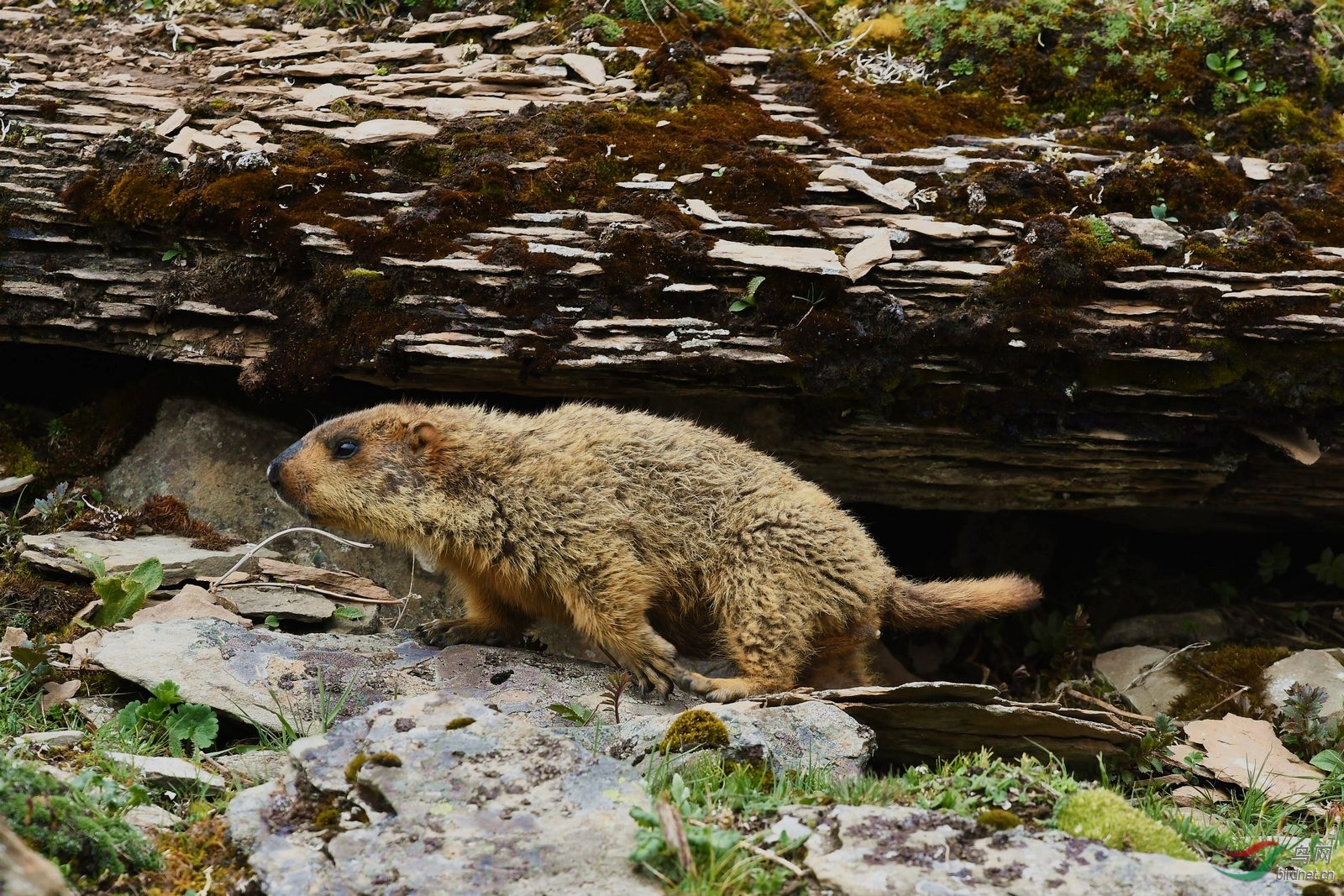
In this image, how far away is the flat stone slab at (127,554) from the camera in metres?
7.37

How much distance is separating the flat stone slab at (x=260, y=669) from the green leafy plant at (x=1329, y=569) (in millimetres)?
7353

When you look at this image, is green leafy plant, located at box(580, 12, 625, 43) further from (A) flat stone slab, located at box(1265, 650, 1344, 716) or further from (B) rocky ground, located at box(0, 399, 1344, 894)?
(A) flat stone slab, located at box(1265, 650, 1344, 716)

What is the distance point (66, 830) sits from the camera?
158 inches

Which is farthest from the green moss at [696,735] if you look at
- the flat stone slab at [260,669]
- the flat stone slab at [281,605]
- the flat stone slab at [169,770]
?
the flat stone slab at [281,605]

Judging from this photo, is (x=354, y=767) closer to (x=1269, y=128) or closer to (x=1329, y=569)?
(x=1269, y=128)

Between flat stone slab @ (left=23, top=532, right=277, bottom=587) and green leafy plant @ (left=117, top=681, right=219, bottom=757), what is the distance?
1752 mm

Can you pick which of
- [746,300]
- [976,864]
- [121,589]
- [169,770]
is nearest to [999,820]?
[976,864]

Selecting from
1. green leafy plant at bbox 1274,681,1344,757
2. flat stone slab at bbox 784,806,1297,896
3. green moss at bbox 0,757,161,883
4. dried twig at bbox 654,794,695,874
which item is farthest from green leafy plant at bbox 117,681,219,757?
green leafy plant at bbox 1274,681,1344,757

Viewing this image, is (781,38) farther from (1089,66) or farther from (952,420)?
(952,420)

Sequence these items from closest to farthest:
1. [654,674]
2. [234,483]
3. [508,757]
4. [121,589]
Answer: [508,757], [654,674], [121,589], [234,483]

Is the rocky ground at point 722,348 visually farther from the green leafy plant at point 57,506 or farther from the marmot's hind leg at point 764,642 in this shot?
the marmot's hind leg at point 764,642

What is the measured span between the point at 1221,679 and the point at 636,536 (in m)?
4.59

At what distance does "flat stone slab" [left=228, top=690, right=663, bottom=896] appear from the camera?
4.01 metres

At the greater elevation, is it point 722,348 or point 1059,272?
point 1059,272
